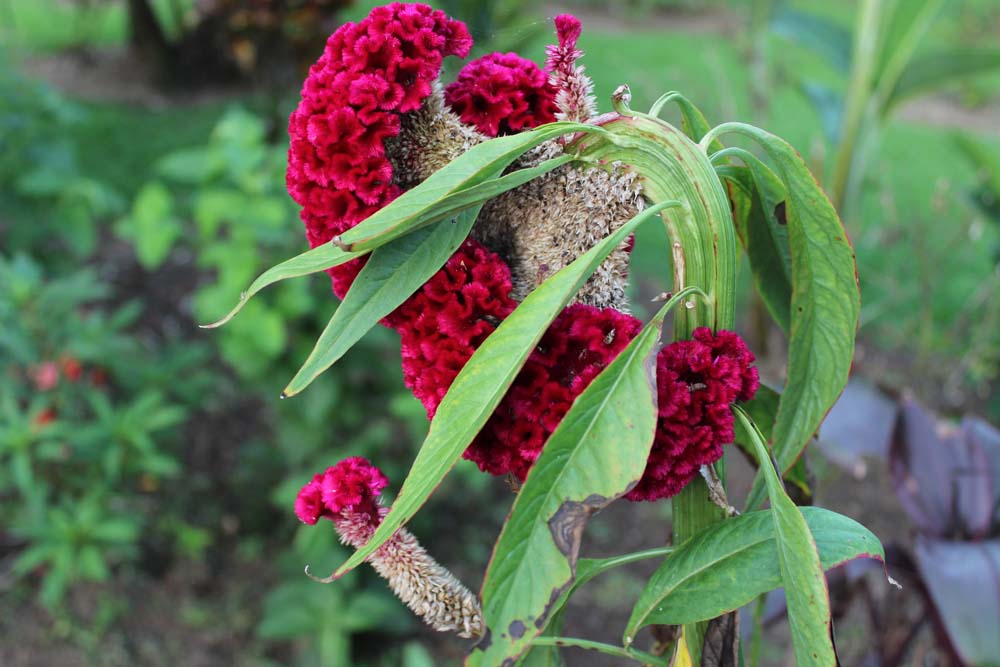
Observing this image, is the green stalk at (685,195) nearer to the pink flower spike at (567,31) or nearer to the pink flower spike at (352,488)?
the pink flower spike at (567,31)

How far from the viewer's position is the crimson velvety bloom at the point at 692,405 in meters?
0.58

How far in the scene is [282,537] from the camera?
2.55 m

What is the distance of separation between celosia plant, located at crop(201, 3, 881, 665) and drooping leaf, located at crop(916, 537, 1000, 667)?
90cm

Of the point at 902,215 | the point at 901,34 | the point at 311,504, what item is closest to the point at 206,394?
the point at 311,504

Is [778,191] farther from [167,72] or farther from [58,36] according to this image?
[58,36]

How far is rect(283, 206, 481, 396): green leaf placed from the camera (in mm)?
604

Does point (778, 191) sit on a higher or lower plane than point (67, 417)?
higher

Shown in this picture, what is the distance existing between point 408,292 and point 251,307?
5.08ft

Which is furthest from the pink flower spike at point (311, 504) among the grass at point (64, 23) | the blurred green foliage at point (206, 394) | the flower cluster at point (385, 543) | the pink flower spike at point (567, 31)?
the grass at point (64, 23)

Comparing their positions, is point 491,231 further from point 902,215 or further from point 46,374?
point 902,215

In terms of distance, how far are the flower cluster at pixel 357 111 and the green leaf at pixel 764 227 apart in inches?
9.2

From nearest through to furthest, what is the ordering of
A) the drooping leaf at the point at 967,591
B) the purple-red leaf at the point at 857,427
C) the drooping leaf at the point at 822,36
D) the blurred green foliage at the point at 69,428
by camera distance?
the drooping leaf at the point at 967,591 → the purple-red leaf at the point at 857,427 → the blurred green foliage at the point at 69,428 → the drooping leaf at the point at 822,36

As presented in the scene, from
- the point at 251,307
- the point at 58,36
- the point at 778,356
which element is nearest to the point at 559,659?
the point at 251,307

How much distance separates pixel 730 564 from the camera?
637 mm
